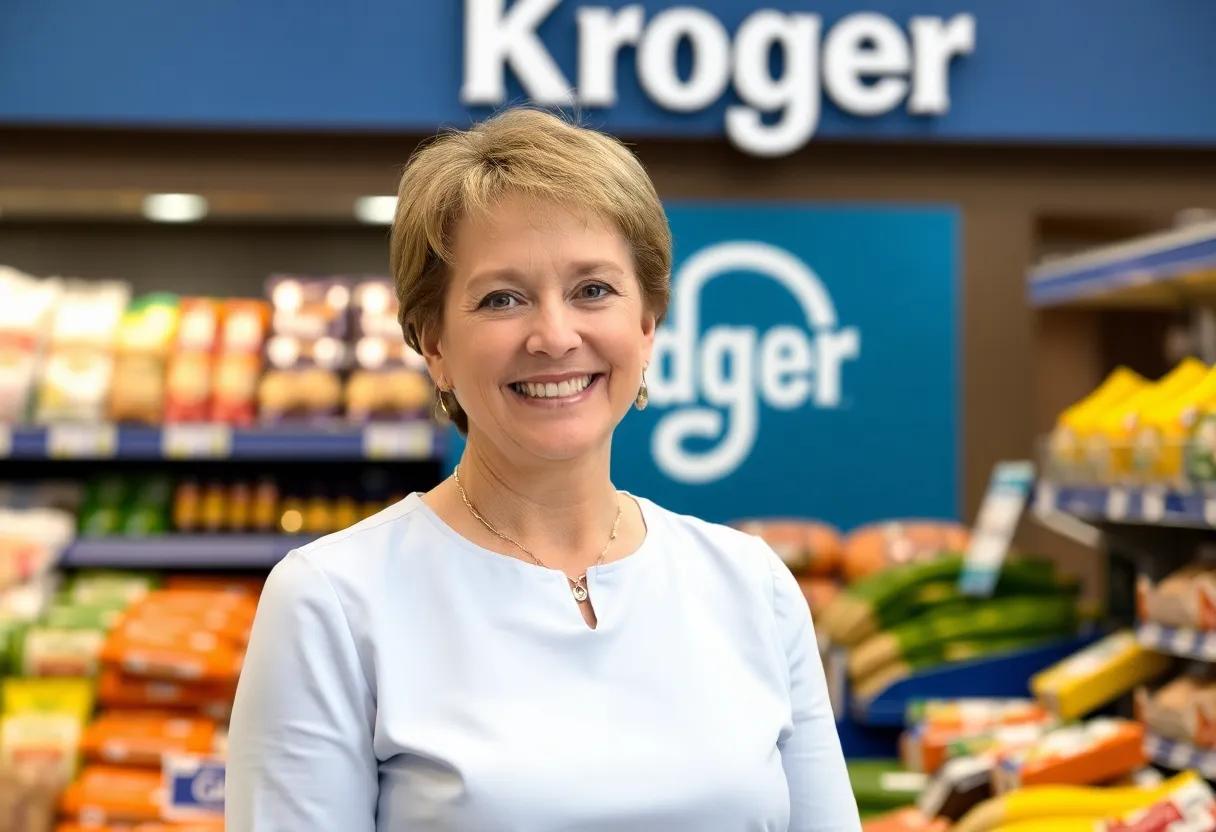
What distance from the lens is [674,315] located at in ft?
17.7

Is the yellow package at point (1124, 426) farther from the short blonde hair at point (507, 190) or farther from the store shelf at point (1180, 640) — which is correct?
the short blonde hair at point (507, 190)

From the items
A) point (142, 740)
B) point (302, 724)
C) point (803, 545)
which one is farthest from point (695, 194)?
point (302, 724)

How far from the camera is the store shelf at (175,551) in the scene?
4715mm

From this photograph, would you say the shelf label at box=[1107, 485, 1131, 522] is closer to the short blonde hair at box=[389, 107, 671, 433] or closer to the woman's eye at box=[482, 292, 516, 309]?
the short blonde hair at box=[389, 107, 671, 433]

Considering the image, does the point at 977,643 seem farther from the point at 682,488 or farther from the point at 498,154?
the point at 498,154

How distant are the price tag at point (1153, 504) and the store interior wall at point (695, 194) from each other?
2.25 metres

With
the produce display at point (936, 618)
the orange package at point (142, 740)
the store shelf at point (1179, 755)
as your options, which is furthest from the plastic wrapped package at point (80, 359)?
the store shelf at point (1179, 755)

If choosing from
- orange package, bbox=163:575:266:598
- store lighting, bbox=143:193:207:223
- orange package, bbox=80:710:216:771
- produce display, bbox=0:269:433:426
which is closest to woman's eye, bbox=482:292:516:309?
orange package, bbox=80:710:216:771

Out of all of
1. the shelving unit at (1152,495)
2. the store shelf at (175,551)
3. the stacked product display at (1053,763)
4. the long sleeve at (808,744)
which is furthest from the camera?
the store shelf at (175,551)

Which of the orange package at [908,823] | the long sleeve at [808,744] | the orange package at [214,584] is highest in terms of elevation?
the long sleeve at [808,744]

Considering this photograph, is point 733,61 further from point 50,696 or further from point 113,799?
point 113,799

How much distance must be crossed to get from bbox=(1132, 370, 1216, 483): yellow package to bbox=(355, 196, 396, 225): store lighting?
2858 millimetres

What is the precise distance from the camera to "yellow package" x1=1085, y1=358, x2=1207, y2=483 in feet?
11.1

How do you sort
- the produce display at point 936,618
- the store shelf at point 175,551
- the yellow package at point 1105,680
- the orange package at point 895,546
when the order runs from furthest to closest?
the store shelf at point 175,551
the orange package at point 895,546
the produce display at point 936,618
the yellow package at point 1105,680
